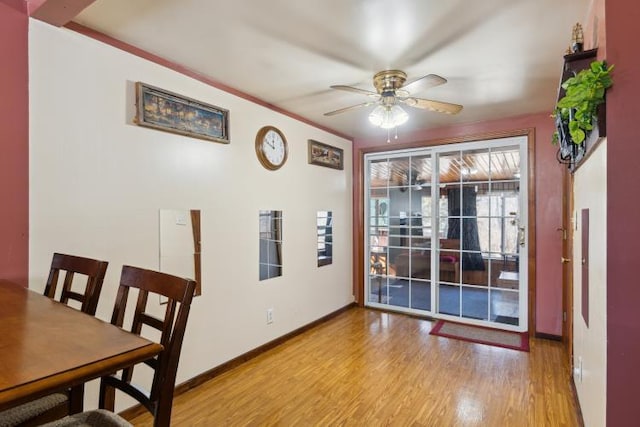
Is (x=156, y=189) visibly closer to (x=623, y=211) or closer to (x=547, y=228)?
(x=623, y=211)

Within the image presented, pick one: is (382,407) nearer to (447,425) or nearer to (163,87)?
(447,425)

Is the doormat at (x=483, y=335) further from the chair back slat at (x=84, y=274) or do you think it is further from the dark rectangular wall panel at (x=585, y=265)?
the chair back slat at (x=84, y=274)

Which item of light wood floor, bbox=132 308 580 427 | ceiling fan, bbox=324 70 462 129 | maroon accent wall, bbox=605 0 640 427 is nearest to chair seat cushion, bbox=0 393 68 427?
light wood floor, bbox=132 308 580 427

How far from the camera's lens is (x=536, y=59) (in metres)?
2.23

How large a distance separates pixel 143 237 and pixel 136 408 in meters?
1.06

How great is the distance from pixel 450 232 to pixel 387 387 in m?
2.07

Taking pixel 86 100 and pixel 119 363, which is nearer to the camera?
pixel 119 363

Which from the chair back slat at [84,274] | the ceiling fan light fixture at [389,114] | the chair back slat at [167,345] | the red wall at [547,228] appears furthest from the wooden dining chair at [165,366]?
the red wall at [547,228]

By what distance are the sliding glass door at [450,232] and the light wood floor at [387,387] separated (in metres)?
0.66

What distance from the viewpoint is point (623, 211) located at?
123 cm

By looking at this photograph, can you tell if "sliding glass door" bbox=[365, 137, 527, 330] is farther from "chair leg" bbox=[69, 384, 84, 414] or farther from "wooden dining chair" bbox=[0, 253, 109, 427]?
"chair leg" bbox=[69, 384, 84, 414]

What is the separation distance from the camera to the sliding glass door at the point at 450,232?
11.8ft

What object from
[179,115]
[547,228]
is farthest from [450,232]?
[179,115]

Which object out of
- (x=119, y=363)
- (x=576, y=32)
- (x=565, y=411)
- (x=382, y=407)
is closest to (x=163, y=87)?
(x=119, y=363)
